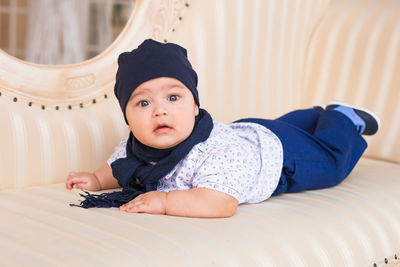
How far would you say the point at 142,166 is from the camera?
4.59ft

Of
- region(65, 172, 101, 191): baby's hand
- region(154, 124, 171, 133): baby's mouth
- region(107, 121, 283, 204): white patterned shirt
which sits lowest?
region(65, 172, 101, 191): baby's hand

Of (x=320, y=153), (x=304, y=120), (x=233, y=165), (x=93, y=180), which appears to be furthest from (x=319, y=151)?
(x=93, y=180)

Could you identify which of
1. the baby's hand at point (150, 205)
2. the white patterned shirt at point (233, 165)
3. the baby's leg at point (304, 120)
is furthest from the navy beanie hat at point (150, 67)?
the baby's leg at point (304, 120)

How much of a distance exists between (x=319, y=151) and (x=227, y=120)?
1.42 feet

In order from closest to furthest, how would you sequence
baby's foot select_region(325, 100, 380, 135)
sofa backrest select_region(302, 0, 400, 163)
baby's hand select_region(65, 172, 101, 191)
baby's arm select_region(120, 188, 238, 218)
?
baby's arm select_region(120, 188, 238, 218)
baby's hand select_region(65, 172, 101, 191)
baby's foot select_region(325, 100, 380, 135)
sofa backrest select_region(302, 0, 400, 163)

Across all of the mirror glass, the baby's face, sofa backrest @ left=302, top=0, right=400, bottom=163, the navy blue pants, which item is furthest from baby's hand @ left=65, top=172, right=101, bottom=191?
the mirror glass

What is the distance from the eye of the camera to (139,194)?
Answer: 1.37 metres

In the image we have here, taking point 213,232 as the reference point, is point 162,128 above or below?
above

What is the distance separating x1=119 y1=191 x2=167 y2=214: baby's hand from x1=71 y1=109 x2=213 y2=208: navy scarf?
0.07m

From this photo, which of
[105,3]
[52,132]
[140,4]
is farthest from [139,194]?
[105,3]

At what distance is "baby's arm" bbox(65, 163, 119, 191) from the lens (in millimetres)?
1481

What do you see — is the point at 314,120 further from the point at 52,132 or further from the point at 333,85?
the point at 52,132

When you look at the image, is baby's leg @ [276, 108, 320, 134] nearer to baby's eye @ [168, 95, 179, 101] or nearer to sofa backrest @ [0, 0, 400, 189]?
sofa backrest @ [0, 0, 400, 189]

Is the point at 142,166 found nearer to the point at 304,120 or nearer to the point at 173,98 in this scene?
A: the point at 173,98
